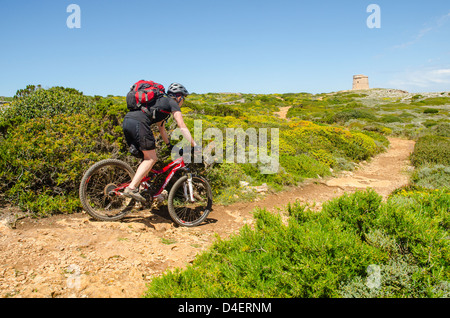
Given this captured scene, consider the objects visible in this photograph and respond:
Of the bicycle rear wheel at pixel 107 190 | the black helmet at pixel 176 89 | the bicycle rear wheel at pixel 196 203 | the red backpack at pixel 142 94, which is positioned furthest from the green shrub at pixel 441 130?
the bicycle rear wheel at pixel 107 190

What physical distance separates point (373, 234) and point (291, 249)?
91cm

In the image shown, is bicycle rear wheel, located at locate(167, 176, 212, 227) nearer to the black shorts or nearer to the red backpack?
the black shorts

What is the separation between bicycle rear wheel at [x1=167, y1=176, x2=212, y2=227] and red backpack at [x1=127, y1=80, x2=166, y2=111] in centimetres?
134

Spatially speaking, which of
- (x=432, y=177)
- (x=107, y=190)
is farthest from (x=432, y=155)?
(x=107, y=190)

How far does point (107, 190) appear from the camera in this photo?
405 cm

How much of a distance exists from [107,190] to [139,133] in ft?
3.49

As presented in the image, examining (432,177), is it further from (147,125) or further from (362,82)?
(362,82)

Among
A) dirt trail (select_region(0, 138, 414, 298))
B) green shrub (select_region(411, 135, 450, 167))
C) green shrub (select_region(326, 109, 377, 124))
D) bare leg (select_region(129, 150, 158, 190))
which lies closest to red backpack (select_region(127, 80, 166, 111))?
bare leg (select_region(129, 150, 158, 190))

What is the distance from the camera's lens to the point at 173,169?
4359 millimetres

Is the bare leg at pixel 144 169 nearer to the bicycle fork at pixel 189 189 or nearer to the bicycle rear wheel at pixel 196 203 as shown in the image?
the bicycle rear wheel at pixel 196 203

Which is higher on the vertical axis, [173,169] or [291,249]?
[173,169]
